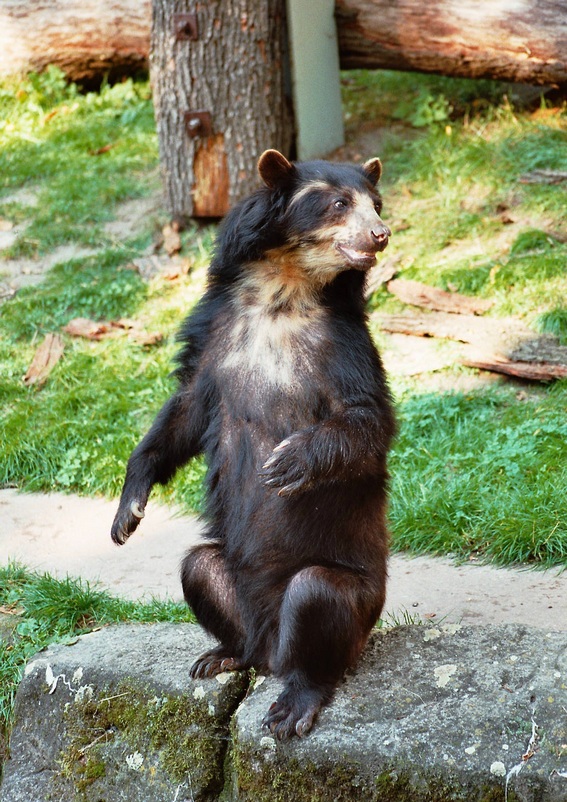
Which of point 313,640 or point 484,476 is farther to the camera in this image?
point 484,476

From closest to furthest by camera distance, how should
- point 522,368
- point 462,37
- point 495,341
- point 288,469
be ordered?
point 288,469, point 522,368, point 495,341, point 462,37

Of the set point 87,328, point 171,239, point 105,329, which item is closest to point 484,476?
point 105,329

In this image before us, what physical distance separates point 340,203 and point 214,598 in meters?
1.53

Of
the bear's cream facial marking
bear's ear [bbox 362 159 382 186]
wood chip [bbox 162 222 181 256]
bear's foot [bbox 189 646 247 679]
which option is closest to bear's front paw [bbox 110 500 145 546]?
bear's foot [bbox 189 646 247 679]

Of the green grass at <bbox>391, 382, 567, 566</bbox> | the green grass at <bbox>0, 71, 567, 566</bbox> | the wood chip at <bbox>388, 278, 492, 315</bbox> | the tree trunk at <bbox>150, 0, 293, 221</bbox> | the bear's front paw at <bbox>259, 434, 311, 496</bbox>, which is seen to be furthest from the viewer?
the tree trunk at <bbox>150, 0, 293, 221</bbox>

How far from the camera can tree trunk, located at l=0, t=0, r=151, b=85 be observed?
33.9ft

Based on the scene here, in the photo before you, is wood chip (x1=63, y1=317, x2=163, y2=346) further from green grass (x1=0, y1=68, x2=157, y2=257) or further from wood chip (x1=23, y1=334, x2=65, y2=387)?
green grass (x1=0, y1=68, x2=157, y2=257)

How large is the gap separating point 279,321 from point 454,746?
5.29ft

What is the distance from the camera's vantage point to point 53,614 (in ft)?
15.9

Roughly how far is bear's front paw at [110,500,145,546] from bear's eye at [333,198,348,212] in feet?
4.47

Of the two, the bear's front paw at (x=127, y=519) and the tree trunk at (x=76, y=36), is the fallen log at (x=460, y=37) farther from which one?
the bear's front paw at (x=127, y=519)

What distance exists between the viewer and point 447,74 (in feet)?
28.9

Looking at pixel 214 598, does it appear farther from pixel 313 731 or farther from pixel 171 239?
pixel 171 239

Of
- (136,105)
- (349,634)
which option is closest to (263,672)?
(349,634)
